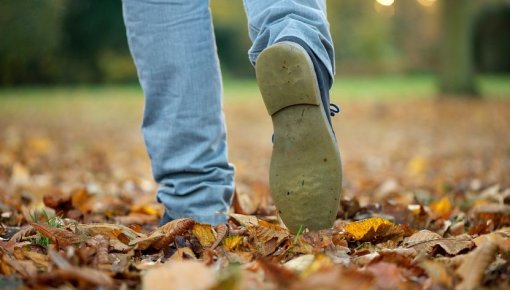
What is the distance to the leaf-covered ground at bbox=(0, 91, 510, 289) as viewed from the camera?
1250 millimetres

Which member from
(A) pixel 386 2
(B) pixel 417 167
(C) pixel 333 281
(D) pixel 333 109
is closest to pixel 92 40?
(A) pixel 386 2

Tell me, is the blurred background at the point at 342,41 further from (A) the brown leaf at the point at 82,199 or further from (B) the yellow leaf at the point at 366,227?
(B) the yellow leaf at the point at 366,227

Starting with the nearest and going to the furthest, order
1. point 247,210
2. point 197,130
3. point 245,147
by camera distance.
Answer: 1. point 197,130
2. point 247,210
3. point 245,147

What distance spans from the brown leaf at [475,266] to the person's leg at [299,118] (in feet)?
1.51

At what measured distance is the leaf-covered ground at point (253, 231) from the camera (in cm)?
125

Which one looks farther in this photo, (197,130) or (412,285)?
(197,130)

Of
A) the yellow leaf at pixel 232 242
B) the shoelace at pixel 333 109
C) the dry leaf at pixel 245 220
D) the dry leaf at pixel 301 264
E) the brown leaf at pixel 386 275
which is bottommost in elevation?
the dry leaf at pixel 245 220

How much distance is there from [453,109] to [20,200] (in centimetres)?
927

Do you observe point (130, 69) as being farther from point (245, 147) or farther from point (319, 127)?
point (319, 127)

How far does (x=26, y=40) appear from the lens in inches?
591

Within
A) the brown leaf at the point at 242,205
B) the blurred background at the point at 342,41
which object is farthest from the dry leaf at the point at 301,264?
the blurred background at the point at 342,41

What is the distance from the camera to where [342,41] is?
27.2 metres

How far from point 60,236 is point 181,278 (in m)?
0.61

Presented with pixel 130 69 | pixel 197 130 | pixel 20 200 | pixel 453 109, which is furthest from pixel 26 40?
pixel 197 130
